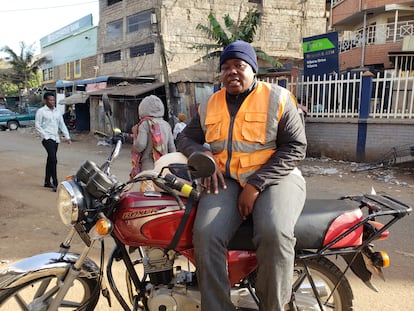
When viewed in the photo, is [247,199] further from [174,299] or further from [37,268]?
[37,268]

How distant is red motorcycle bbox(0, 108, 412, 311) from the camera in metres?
1.84

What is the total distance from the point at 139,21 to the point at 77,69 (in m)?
9.47

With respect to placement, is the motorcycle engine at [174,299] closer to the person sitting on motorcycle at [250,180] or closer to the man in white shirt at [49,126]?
the person sitting on motorcycle at [250,180]

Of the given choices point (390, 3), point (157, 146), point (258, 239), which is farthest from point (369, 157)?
point (390, 3)

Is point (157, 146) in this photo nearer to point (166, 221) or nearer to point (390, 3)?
point (166, 221)

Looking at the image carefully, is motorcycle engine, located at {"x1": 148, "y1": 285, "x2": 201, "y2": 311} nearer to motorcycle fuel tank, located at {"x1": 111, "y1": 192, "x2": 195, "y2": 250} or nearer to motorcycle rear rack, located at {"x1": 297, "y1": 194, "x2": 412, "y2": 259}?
motorcycle fuel tank, located at {"x1": 111, "y1": 192, "x2": 195, "y2": 250}

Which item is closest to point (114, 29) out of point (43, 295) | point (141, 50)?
point (141, 50)

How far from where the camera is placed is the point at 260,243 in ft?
5.80

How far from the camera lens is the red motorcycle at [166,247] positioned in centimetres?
184

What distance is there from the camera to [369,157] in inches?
363

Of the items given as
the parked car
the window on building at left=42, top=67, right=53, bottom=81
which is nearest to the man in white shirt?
the parked car

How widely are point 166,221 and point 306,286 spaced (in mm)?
Answer: 992

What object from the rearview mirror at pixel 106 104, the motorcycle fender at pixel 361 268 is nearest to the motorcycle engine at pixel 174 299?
the motorcycle fender at pixel 361 268

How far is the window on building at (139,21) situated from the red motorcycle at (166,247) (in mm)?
22380
